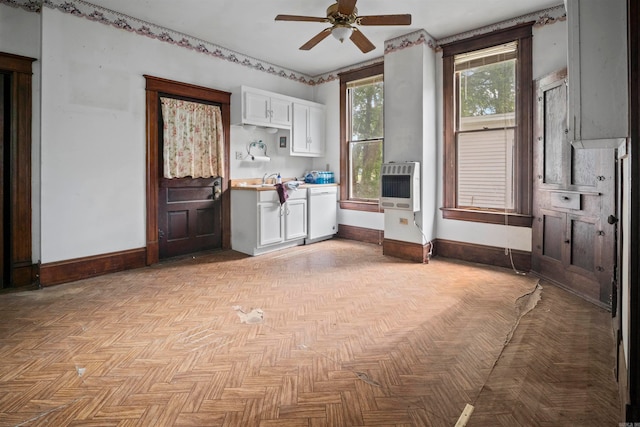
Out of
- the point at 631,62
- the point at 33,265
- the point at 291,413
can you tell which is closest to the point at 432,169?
the point at 631,62

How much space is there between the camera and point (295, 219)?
567 centimetres

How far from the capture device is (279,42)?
504cm

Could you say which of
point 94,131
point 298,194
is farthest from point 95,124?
point 298,194

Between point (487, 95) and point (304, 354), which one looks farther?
point (487, 95)

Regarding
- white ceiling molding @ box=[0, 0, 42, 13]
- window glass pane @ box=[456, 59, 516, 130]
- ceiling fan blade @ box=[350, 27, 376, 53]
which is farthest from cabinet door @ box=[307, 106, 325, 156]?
white ceiling molding @ box=[0, 0, 42, 13]

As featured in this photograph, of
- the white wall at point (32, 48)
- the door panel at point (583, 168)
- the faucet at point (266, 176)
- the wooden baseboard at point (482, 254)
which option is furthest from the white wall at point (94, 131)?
the door panel at point (583, 168)

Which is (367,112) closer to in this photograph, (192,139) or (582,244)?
(192,139)

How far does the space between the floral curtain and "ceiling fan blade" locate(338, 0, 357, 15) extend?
258cm

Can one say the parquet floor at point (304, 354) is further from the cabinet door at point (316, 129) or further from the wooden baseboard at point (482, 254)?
the cabinet door at point (316, 129)

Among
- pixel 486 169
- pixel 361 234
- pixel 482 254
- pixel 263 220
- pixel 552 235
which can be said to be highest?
pixel 486 169

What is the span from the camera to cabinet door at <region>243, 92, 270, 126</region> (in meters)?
5.32

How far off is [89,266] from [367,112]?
15.1ft

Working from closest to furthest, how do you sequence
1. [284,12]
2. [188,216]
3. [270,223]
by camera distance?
[284,12] → [188,216] → [270,223]

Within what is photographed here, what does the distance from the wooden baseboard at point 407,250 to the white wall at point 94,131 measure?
3366mm
